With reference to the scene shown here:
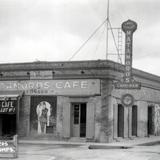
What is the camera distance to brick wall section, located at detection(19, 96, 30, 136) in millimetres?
29969

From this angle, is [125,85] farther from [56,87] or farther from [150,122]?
[150,122]

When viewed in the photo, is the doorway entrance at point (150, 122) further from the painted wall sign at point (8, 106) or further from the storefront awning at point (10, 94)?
the painted wall sign at point (8, 106)

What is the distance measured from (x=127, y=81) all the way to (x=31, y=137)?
7.63 meters

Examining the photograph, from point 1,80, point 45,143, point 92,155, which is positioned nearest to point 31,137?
point 45,143

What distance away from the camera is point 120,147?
25.1 meters

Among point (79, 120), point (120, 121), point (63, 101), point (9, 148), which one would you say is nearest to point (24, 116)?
point (63, 101)

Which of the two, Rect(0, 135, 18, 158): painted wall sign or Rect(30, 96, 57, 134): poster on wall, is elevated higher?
Rect(30, 96, 57, 134): poster on wall

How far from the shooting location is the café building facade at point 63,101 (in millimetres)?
28625

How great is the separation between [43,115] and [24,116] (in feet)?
4.65

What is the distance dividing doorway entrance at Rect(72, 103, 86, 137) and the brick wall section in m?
3.23

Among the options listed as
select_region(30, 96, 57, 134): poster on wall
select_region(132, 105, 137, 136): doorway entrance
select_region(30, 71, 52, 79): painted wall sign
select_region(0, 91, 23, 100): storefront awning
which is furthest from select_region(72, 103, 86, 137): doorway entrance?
select_region(132, 105, 137, 136): doorway entrance

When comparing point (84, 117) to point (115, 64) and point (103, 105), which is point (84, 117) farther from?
point (115, 64)

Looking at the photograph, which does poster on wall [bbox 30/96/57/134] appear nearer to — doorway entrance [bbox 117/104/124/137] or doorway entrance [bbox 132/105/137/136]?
doorway entrance [bbox 117/104/124/137]

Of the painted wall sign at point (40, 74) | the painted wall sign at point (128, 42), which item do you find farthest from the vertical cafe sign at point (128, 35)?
the painted wall sign at point (40, 74)
